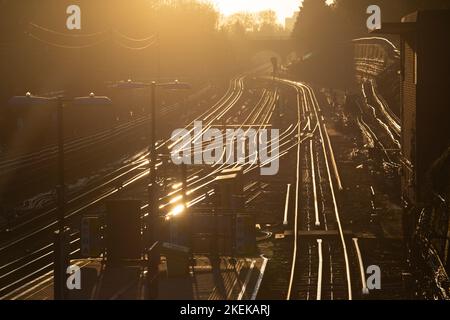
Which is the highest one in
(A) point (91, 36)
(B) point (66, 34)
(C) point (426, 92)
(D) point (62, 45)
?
(A) point (91, 36)

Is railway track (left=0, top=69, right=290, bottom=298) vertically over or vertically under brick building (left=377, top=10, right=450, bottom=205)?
under

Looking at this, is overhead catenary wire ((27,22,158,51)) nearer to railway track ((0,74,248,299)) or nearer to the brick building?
railway track ((0,74,248,299))

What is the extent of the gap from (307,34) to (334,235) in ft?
318

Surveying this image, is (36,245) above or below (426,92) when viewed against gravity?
below

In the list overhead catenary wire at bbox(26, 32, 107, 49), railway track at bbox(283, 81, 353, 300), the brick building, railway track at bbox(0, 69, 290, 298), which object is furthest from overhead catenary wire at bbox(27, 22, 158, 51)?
the brick building

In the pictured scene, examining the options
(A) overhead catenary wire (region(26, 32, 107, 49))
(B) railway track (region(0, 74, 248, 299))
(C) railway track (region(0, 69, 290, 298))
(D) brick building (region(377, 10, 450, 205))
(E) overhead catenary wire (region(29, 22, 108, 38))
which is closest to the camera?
(C) railway track (region(0, 69, 290, 298))

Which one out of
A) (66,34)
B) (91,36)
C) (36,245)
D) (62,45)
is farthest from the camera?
(91,36)

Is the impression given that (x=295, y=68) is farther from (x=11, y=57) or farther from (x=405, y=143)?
(x=405, y=143)

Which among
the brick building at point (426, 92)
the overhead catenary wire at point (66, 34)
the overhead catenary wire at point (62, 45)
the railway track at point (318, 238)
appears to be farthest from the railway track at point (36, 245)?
the overhead catenary wire at point (66, 34)

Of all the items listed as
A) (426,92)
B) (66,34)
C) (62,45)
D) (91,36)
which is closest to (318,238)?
(426,92)

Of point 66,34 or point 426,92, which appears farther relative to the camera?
point 66,34

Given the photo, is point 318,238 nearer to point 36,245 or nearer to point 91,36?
point 36,245

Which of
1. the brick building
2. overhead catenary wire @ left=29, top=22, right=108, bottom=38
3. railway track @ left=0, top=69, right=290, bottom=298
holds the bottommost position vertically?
railway track @ left=0, top=69, right=290, bottom=298

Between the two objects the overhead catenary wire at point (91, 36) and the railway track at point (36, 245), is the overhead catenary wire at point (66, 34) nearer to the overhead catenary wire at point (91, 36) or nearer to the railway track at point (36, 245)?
the overhead catenary wire at point (91, 36)
